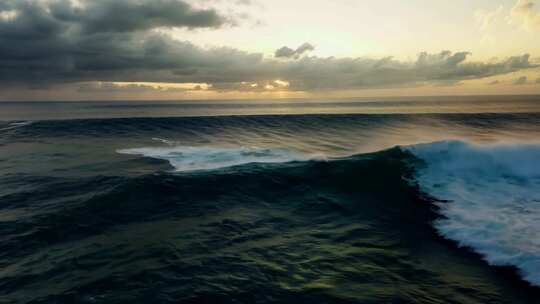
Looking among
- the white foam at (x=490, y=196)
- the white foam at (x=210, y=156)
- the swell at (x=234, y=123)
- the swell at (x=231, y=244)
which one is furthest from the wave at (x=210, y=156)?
the swell at (x=234, y=123)

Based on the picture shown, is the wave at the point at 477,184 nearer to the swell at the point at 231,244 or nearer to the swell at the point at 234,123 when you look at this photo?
the swell at the point at 231,244

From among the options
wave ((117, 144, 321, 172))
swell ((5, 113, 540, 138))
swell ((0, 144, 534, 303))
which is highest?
swell ((5, 113, 540, 138))

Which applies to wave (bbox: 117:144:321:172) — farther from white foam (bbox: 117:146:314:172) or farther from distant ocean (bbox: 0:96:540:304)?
distant ocean (bbox: 0:96:540:304)

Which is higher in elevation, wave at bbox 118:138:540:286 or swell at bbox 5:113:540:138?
swell at bbox 5:113:540:138

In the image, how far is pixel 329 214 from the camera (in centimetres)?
1022

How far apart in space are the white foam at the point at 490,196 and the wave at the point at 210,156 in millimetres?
6013

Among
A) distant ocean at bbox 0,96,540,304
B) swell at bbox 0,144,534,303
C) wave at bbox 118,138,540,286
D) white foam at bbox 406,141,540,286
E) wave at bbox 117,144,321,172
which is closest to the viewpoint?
swell at bbox 0,144,534,303

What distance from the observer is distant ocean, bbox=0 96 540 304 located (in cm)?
600

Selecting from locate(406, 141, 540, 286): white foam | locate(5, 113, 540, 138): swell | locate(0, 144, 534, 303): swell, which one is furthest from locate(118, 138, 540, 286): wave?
locate(5, 113, 540, 138): swell

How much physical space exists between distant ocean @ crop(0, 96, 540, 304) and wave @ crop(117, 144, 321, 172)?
13cm

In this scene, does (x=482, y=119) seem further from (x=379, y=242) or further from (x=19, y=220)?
(x=19, y=220)

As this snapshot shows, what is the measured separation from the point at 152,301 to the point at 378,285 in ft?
13.5

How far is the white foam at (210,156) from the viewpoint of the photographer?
15.7 metres

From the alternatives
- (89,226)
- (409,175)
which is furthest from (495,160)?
(89,226)
